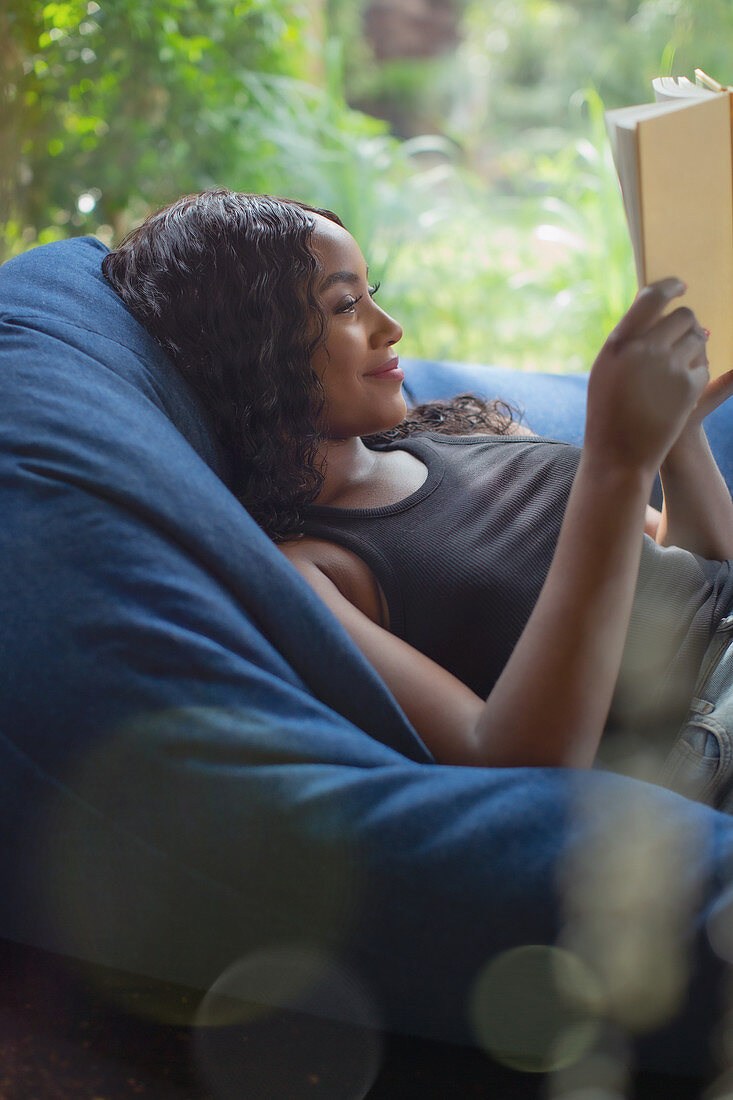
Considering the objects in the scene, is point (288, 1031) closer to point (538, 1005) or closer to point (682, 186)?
point (538, 1005)

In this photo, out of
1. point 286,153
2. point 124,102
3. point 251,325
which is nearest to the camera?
point 251,325

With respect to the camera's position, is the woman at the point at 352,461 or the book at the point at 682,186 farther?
the woman at the point at 352,461

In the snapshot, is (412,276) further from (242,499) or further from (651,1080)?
(651,1080)

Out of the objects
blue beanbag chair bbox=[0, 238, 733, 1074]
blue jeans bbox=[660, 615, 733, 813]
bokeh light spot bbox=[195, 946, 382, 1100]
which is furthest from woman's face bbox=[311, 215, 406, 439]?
bokeh light spot bbox=[195, 946, 382, 1100]

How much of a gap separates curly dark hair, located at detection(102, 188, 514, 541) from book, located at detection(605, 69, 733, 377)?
38 centimetres

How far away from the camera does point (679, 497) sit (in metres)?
1.12

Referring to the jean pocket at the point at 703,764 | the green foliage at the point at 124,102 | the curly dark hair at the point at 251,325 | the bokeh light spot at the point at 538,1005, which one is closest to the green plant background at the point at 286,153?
the green foliage at the point at 124,102

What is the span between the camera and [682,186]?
74 cm

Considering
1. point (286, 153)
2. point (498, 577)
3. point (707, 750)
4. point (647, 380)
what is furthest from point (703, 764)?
point (286, 153)

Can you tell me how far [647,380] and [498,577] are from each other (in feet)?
0.96

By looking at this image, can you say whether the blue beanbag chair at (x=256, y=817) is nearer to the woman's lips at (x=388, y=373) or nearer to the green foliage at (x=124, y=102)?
the woman's lips at (x=388, y=373)

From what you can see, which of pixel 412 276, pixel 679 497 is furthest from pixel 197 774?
pixel 412 276

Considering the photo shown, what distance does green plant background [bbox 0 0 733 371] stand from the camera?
2.45m

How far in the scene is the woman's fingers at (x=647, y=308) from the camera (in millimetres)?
723
